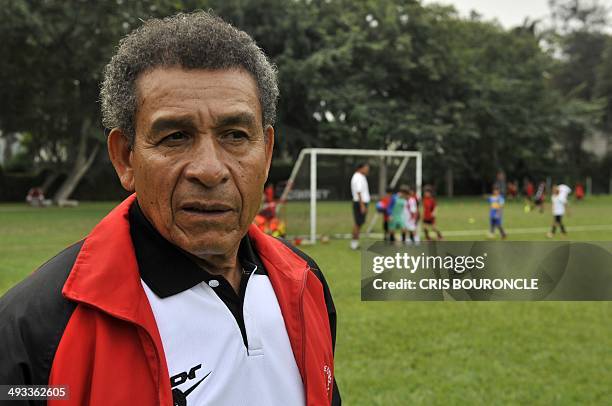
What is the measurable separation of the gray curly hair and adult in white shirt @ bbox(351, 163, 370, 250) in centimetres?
1305

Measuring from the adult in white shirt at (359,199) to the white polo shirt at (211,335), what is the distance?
42.6ft

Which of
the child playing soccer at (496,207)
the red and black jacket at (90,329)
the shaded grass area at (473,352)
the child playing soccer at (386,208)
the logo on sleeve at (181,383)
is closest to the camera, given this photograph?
the red and black jacket at (90,329)

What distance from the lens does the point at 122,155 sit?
1795mm

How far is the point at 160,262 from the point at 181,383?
0.33 meters

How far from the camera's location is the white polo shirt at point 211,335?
1656 millimetres

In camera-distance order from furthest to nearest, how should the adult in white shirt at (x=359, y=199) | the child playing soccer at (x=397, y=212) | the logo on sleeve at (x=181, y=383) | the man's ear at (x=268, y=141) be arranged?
the child playing soccer at (x=397, y=212), the adult in white shirt at (x=359, y=199), the man's ear at (x=268, y=141), the logo on sleeve at (x=181, y=383)

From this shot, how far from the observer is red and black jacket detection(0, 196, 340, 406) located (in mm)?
1412

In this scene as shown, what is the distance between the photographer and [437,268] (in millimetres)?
3184

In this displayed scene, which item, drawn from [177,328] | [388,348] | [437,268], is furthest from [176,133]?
[388,348]

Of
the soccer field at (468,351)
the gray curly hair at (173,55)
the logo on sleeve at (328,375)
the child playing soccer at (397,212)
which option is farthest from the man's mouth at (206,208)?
the child playing soccer at (397,212)

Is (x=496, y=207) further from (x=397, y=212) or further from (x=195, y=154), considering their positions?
(x=195, y=154)

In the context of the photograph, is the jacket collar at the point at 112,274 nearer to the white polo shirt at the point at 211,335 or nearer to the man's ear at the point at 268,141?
the white polo shirt at the point at 211,335

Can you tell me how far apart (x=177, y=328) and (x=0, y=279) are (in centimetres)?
947

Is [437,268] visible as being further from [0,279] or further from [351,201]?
[351,201]
